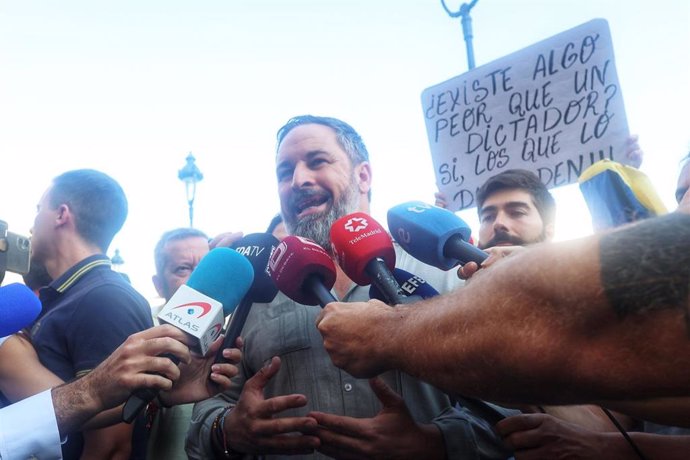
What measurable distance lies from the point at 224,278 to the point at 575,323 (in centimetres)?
114

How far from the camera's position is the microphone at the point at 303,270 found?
1.62 metres

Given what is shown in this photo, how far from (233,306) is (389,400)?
1.88ft

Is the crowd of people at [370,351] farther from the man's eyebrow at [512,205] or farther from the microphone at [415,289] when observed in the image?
the microphone at [415,289]

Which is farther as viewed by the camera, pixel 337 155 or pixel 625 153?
pixel 625 153

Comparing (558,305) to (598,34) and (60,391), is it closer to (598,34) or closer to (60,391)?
(60,391)

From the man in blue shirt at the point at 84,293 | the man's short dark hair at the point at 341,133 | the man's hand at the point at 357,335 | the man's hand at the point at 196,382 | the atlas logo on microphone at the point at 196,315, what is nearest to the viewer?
the man's hand at the point at 357,335

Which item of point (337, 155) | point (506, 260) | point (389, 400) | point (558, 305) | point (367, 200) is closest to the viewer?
point (558, 305)

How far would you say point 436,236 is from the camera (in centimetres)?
158

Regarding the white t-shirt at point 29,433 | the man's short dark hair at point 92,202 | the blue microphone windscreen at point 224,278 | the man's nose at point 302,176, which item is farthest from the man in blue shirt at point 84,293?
the man's nose at point 302,176

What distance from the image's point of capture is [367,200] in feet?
8.86

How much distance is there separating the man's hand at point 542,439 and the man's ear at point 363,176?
137cm

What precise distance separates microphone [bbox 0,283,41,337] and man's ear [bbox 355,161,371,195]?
4.70 ft

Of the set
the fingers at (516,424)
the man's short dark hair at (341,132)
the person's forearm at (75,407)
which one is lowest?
the fingers at (516,424)

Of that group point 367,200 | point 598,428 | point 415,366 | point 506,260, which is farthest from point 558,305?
point 367,200
